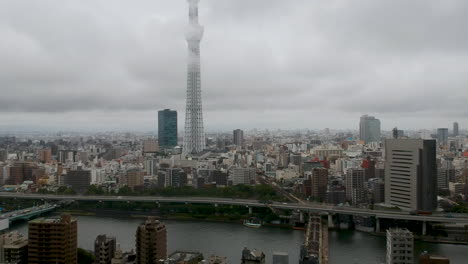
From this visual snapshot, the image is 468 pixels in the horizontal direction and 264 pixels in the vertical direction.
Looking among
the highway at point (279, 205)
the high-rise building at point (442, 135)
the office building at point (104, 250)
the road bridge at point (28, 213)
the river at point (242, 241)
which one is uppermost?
the high-rise building at point (442, 135)

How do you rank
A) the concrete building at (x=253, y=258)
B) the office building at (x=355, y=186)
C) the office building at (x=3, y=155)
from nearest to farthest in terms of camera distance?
the concrete building at (x=253, y=258)
the office building at (x=355, y=186)
the office building at (x=3, y=155)

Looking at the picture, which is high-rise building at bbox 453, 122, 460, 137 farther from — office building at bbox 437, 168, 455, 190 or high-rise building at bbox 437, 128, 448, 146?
office building at bbox 437, 168, 455, 190

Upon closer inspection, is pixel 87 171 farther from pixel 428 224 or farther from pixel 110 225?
pixel 428 224

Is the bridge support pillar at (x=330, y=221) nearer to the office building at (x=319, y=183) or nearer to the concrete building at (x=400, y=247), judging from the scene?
the office building at (x=319, y=183)

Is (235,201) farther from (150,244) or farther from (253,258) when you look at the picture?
(253,258)

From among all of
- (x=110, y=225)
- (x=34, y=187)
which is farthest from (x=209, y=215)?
(x=34, y=187)

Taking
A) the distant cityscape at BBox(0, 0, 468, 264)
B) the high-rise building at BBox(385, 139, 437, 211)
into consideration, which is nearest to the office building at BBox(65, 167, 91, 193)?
the distant cityscape at BBox(0, 0, 468, 264)

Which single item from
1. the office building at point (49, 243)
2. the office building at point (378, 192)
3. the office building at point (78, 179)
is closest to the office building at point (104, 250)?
the office building at point (49, 243)
